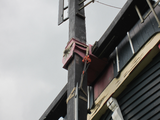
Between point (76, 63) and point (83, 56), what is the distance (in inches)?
12.2

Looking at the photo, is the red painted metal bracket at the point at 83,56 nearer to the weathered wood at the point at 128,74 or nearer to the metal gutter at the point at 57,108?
the weathered wood at the point at 128,74

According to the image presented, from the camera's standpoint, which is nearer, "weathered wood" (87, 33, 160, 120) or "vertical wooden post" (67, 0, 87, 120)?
"vertical wooden post" (67, 0, 87, 120)

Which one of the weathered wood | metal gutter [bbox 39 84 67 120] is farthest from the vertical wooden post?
metal gutter [bbox 39 84 67 120]

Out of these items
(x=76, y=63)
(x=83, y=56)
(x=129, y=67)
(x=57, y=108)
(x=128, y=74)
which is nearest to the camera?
(x=128, y=74)

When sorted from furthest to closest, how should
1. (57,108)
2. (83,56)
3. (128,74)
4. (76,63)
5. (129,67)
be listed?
(57,108) < (83,56) < (76,63) < (129,67) < (128,74)

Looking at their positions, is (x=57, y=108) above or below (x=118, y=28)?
below

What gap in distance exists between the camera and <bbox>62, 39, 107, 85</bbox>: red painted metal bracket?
535 cm

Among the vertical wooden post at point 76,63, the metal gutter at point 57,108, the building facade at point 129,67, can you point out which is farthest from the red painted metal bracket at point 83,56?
the metal gutter at point 57,108

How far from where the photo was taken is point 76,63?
508 centimetres

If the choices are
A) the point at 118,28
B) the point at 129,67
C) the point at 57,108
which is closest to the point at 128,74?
the point at 129,67

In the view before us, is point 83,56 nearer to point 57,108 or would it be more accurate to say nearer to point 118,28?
point 118,28

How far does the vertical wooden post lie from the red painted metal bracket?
0.44ft

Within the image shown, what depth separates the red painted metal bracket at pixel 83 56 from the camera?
17.6 ft

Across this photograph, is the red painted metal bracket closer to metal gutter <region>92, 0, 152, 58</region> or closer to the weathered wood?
metal gutter <region>92, 0, 152, 58</region>
